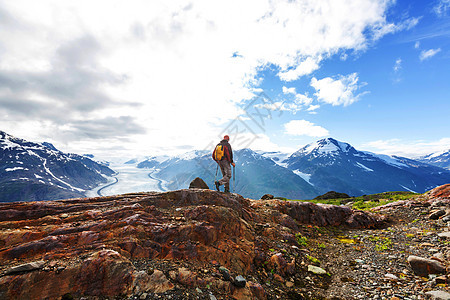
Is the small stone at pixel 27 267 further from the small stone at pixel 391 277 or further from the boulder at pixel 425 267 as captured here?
the boulder at pixel 425 267

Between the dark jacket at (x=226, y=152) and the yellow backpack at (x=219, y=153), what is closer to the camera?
the yellow backpack at (x=219, y=153)

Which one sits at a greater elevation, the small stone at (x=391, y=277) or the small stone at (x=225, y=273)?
the small stone at (x=225, y=273)

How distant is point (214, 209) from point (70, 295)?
26.2 feet

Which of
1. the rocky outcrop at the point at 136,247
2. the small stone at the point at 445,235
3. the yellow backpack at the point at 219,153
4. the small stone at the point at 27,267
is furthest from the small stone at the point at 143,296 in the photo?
the small stone at the point at 445,235

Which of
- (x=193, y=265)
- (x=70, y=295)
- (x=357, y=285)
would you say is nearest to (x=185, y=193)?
(x=193, y=265)

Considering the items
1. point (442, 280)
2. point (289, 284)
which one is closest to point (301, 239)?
point (289, 284)

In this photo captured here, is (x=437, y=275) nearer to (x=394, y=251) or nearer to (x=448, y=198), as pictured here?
(x=394, y=251)

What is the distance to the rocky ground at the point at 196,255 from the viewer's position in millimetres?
6671

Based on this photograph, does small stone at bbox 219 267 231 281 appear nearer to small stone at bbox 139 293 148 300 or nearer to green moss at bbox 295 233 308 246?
small stone at bbox 139 293 148 300

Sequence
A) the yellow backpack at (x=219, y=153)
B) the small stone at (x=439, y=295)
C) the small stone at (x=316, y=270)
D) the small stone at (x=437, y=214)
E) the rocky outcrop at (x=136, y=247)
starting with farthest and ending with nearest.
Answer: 1. the small stone at (x=437, y=214)
2. the yellow backpack at (x=219, y=153)
3. the small stone at (x=316, y=270)
4. the small stone at (x=439, y=295)
5. the rocky outcrop at (x=136, y=247)

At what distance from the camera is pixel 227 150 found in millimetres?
17562

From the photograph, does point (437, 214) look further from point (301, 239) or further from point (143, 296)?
point (143, 296)

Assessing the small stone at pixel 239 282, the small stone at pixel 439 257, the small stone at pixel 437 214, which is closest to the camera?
the small stone at pixel 239 282

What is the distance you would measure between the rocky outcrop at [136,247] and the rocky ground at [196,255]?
4 centimetres
